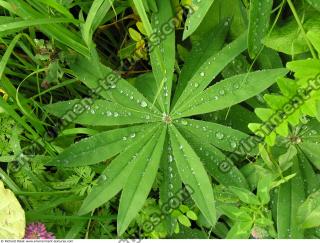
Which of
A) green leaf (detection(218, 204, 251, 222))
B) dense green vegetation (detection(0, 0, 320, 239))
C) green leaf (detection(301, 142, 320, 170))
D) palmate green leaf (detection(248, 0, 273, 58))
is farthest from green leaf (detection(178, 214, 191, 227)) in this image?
palmate green leaf (detection(248, 0, 273, 58))

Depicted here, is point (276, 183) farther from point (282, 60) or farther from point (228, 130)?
point (282, 60)

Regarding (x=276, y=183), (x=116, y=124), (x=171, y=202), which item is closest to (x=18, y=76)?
(x=116, y=124)

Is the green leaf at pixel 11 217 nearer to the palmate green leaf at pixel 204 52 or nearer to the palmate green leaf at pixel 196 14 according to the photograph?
the palmate green leaf at pixel 204 52

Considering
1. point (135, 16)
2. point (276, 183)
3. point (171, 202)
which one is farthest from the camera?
point (135, 16)

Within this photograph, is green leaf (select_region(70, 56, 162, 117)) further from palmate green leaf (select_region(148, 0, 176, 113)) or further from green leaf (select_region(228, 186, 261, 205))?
green leaf (select_region(228, 186, 261, 205))

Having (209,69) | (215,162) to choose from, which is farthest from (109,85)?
(215,162)

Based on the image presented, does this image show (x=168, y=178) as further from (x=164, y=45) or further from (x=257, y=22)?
(x=257, y=22)
